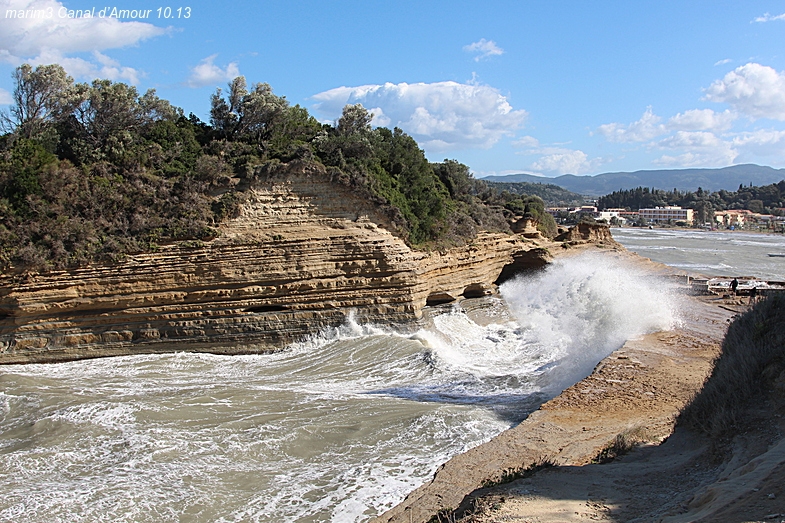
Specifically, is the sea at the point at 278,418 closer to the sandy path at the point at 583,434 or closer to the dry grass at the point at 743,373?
the sandy path at the point at 583,434

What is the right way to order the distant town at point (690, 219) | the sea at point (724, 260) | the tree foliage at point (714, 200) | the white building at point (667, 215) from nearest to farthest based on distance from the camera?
the sea at point (724, 260) < the distant town at point (690, 219) < the white building at point (667, 215) < the tree foliage at point (714, 200)

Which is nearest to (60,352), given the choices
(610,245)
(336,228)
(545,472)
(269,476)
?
(336,228)

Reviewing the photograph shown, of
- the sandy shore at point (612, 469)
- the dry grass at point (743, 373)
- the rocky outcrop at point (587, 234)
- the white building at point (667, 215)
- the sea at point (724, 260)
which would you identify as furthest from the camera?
the white building at point (667, 215)

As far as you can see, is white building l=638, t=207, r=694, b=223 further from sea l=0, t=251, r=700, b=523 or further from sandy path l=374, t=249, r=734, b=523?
sandy path l=374, t=249, r=734, b=523

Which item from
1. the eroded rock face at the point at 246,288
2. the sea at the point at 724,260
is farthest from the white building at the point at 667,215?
the eroded rock face at the point at 246,288

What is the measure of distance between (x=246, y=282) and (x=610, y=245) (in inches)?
1089

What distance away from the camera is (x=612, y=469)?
6793 mm

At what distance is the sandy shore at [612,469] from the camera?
15.7 feet

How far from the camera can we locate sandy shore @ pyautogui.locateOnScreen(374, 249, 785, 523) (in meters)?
4.79

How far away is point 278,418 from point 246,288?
577cm

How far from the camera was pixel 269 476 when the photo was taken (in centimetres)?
841

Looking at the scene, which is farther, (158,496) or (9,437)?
(9,437)

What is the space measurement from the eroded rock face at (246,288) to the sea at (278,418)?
0.56 metres

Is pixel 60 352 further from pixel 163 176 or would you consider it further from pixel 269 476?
pixel 269 476
